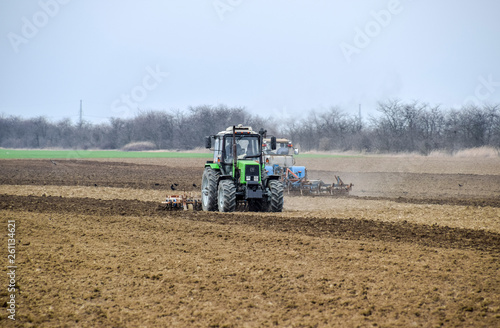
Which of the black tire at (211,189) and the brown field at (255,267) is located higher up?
the black tire at (211,189)

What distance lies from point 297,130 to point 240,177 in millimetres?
57688

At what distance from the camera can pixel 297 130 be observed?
238 ft

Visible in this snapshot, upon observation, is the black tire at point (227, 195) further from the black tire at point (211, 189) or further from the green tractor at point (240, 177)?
the black tire at point (211, 189)

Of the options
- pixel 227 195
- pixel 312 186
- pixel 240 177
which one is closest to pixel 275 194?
pixel 240 177

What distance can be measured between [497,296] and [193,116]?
78.5 meters

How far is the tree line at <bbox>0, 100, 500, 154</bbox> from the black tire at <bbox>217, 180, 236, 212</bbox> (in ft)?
124

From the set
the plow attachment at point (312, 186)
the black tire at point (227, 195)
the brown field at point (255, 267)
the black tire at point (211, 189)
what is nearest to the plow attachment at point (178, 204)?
the black tire at point (211, 189)

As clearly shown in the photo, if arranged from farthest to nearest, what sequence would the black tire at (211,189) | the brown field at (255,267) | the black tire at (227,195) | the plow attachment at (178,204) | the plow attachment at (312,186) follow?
1. the plow attachment at (312,186)
2. the plow attachment at (178,204)
3. the black tire at (211,189)
4. the black tire at (227,195)
5. the brown field at (255,267)

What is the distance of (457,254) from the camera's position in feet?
32.5

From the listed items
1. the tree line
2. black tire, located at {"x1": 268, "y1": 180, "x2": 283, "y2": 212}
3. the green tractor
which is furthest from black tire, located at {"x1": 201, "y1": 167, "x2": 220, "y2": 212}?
the tree line

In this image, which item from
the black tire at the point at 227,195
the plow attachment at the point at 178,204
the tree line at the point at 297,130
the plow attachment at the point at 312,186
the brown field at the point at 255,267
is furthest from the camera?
the tree line at the point at 297,130

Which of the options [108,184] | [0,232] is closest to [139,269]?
[0,232]

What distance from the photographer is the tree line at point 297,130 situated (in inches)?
2179

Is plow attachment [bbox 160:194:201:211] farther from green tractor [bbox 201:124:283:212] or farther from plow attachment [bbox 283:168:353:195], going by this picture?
plow attachment [bbox 283:168:353:195]
